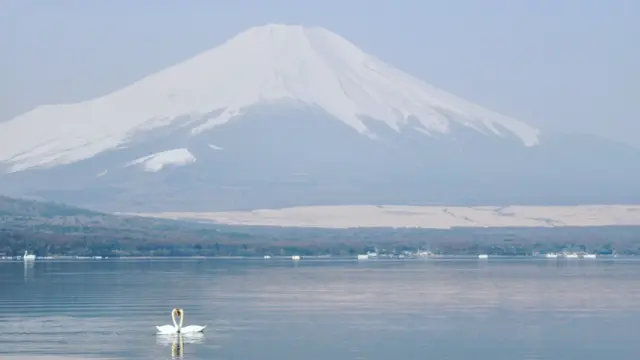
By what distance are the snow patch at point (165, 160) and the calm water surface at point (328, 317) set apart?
104 metres

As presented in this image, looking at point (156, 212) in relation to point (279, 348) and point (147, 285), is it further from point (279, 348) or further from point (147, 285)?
point (279, 348)

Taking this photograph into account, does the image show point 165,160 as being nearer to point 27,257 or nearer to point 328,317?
point 27,257

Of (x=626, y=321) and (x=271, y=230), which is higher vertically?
(x=271, y=230)

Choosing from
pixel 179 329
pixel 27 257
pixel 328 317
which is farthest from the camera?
pixel 27 257

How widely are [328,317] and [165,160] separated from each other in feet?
437

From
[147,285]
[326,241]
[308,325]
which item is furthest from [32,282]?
[326,241]

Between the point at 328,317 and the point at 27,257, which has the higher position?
the point at 27,257

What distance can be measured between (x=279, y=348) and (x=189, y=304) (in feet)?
51.8

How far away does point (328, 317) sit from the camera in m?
48.6

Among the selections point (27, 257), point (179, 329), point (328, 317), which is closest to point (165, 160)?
point (27, 257)

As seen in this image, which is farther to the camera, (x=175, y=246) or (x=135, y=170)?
(x=135, y=170)

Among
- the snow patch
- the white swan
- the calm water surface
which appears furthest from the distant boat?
the white swan

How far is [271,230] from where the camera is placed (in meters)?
156

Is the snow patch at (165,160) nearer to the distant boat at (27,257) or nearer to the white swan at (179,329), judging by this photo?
the distant boat at (27,257)
